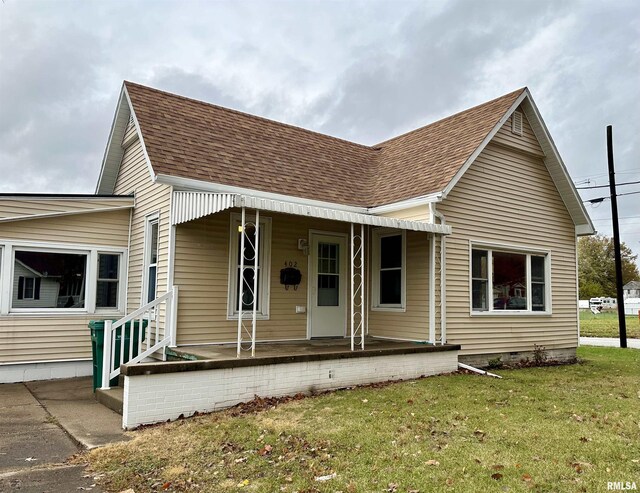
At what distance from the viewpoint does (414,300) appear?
10.3 m

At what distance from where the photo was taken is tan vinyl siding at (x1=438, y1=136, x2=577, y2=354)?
1056 cm

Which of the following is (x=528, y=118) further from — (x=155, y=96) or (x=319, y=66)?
(x=319, y=66)

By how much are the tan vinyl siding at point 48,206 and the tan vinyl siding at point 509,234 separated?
6827mm

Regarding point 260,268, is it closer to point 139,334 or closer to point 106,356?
point 139,334

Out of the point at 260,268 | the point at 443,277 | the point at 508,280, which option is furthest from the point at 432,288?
the point at 260,268

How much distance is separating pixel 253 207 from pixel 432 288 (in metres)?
4.37

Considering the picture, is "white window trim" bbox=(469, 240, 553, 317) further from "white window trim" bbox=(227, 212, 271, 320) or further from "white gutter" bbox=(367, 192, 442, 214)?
"white window trim" bbox=(227, 212, 271, 320)

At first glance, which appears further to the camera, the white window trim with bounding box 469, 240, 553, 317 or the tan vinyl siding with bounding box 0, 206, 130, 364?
the white window trim with bounding box 469, 240, 553, 317

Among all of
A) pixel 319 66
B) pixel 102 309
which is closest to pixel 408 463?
pixel 102 309

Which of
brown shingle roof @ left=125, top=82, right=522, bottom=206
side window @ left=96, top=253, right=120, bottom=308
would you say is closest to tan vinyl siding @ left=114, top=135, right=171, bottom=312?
side window @ left=96, top=253, right=120, bottom=308

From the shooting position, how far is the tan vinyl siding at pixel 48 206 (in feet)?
31.1

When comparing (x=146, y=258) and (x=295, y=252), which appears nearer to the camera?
(x=146, y=258)

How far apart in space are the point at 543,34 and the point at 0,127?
2792cm

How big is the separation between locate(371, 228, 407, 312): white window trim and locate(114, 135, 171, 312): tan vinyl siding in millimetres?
4460
